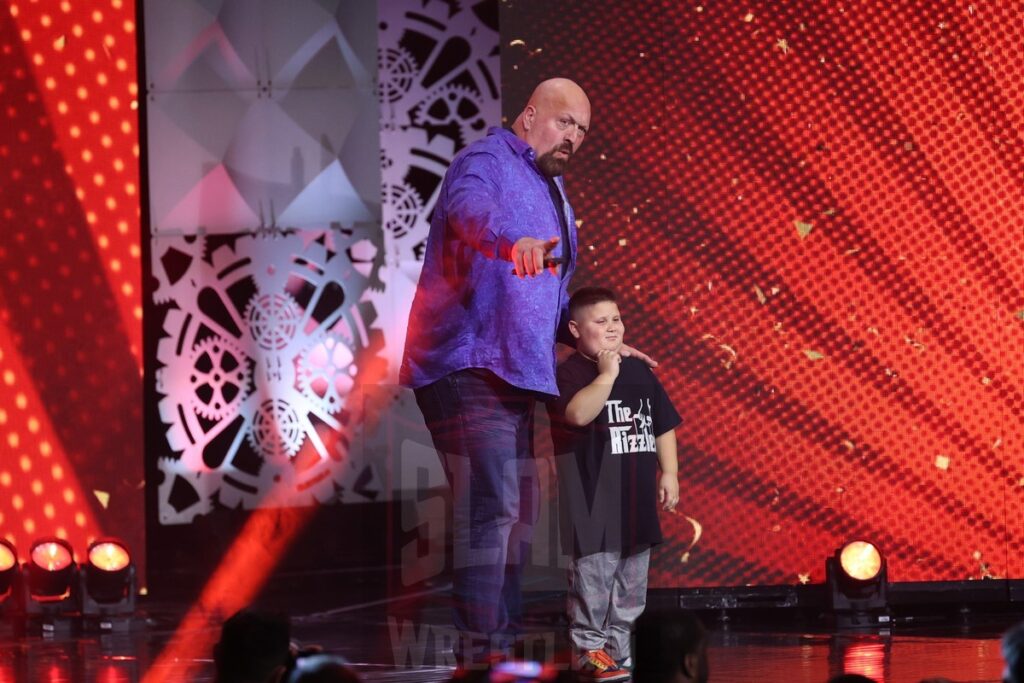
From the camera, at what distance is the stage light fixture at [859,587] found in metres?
4.10

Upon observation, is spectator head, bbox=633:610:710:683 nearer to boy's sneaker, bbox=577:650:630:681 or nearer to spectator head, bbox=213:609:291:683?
spectator head, bbox=213:609:291:683

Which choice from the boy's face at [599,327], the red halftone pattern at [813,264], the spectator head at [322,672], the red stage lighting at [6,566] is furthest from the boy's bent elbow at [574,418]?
the red stage lighting at [6,566]

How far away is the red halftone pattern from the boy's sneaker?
1101 millimetres

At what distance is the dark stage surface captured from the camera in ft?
10.5

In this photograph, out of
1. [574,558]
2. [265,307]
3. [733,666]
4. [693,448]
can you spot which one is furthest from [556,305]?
[265,307]

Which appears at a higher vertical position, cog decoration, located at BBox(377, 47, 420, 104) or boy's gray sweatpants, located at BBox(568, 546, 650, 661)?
cog decoration, located at BBox(377, 47, 420, 104)

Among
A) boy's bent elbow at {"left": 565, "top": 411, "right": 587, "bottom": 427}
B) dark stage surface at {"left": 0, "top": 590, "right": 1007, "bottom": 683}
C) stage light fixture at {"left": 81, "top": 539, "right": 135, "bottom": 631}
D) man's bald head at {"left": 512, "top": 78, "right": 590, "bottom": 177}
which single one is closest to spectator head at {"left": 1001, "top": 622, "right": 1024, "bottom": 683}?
dark stage surface at {"left": 0, "top": 590, "right": 1007, "bottom": 683}

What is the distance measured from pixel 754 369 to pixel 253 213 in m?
2.60

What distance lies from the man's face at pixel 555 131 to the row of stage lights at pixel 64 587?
2277mm

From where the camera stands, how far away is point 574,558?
3371 mm

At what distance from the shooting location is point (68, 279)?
461cm

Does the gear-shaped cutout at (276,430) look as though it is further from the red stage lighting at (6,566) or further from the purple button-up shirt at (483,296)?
the purple button-up shirt at (483,296)

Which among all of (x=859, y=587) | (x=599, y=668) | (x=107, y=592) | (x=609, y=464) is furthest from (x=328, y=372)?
(x=599, y=668)

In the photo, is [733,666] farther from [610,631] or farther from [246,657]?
[246,657]
